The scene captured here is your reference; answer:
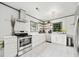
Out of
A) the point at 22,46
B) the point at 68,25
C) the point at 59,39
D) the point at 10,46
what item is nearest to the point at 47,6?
the point at 22,46

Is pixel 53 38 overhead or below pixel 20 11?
below

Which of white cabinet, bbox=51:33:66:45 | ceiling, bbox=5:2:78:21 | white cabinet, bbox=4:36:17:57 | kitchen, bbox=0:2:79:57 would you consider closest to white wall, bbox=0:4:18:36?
kitchen, bbox=0:2:79:57

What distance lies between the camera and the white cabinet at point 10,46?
2525 millimetres

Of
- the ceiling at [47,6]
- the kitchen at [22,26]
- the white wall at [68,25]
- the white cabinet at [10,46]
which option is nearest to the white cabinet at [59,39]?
the kitchen at [22,26]

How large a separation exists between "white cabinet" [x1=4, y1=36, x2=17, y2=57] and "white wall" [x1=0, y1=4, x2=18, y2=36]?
1.82ft

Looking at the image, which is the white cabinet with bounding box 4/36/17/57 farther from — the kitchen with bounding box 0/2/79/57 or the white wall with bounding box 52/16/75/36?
the white wall with bounding box 52/16/75/36

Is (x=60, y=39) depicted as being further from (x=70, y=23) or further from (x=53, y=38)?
(x=70, y=23)

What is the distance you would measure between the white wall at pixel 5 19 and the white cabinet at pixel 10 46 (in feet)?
1.82

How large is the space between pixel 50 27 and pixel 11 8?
4.33 metres

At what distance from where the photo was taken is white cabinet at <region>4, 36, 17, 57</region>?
2.53m

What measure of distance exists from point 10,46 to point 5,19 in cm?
122

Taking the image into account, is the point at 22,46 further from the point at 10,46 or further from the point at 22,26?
the point at 22,26

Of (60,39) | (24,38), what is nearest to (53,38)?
Result: (60,39)

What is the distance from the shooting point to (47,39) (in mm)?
6992
